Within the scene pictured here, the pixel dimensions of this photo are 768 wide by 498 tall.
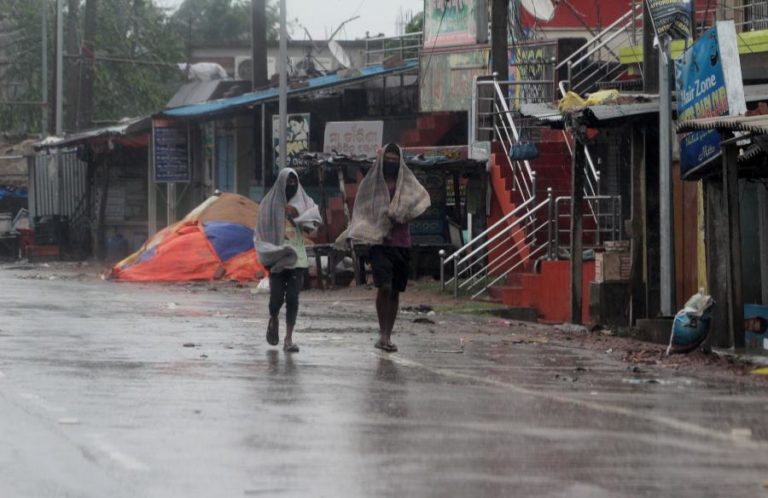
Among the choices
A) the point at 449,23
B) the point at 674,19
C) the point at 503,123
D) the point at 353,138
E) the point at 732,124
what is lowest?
the point at 732,124

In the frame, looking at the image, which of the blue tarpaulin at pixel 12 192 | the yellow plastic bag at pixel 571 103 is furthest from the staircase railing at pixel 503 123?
the blue tarpaulin at pixel 12 192

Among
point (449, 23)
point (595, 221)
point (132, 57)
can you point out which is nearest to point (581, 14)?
point (449, 23)

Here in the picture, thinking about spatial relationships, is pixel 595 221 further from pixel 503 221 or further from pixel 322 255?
pixel 322 255

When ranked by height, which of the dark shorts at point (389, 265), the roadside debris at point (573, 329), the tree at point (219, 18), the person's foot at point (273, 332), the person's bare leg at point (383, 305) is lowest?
the roadside debris at point (573, 329)

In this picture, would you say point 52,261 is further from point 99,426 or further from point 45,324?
point 99,426

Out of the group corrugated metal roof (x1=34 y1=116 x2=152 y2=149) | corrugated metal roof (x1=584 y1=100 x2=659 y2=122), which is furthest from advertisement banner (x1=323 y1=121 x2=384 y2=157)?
corrugated metal roof (x1=584 y1=100 x2=659 y2=122)

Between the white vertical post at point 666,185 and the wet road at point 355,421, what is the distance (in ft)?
5.28

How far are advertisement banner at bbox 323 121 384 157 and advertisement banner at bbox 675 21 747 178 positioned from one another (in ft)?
50.7

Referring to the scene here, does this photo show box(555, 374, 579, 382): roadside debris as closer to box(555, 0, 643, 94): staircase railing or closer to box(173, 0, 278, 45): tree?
box(555, 0, 643, 94): staircase railing

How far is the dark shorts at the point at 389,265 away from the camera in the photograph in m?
14.2

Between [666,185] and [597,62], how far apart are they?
11864 mm

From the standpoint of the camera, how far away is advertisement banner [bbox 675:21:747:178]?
47.1ft

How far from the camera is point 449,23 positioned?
35.3 meters

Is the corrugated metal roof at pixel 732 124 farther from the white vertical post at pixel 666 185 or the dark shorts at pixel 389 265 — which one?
the dark shorts at pixel 389 265
